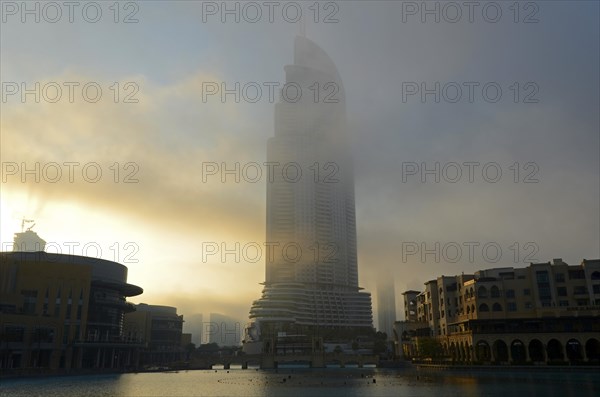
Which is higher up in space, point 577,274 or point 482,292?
point 577,274

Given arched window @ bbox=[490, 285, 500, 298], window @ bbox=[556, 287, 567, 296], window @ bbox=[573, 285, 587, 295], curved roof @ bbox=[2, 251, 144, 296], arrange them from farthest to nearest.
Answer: curved roof @ bbox=[2, 251, 144, 296]
arched window @ bbox=[490, 285, 500, 298]
window @ bbox=[556, 287, 567, 296]
window @ bbox=[573, 285, 587, 295]

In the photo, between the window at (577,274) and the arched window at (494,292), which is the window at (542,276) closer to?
the window at (577,274)

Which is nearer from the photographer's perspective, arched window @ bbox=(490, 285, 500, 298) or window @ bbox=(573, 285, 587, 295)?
window @ bbox=(573, 285, 587, 295)

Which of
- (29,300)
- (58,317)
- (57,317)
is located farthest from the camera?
(58,317)

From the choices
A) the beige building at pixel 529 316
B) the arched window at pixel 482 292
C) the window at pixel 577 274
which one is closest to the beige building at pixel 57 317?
the beige building at pixel 529 316

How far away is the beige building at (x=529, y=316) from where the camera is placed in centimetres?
12148

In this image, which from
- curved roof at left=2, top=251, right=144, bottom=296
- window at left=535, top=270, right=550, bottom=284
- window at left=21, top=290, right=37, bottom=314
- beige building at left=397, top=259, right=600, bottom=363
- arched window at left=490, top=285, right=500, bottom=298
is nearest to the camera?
beige building at left=397, top=259, right=600, bottom=363

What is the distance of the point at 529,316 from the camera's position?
131000 mm

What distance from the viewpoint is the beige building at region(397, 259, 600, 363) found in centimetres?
12148

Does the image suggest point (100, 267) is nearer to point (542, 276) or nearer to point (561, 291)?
point (542, 276)

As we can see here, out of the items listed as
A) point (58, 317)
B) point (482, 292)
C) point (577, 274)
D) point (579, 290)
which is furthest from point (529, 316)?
point (58, 317)

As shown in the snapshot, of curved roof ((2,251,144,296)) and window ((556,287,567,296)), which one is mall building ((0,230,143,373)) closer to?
curved roof ((2,251,144,296))

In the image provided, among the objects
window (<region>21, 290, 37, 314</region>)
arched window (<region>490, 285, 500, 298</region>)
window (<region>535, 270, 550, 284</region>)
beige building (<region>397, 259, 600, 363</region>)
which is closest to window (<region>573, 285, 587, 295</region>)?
beige building (<region>397, 259, 600, 363</region>)

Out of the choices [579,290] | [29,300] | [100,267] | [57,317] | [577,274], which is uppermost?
[100,267]
